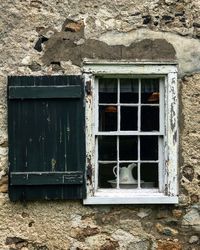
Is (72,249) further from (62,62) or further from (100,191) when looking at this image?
(62,62)

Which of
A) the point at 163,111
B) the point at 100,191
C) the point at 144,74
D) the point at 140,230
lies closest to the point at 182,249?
the point at 140,230

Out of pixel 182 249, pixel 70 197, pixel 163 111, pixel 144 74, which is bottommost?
pixel 182 249

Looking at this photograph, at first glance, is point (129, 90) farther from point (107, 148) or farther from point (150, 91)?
point (107, 148)

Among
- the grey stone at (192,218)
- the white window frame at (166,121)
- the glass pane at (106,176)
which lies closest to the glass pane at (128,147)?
the glass pane at (106,176)

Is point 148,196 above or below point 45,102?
below

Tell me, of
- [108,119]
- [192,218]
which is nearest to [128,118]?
[108,119]

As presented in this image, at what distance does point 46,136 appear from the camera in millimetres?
5953

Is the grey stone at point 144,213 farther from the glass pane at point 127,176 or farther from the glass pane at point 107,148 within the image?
the glass pane at point 107,148

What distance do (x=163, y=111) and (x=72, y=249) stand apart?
1.91 m

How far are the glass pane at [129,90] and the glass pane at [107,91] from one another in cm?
8

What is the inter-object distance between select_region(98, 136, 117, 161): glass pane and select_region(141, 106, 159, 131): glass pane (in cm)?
39

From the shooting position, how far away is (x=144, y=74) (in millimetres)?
6094

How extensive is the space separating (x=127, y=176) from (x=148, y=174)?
0.83ft

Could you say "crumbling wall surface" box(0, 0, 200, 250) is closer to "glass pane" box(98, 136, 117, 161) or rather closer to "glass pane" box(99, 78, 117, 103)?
"glass pane" box(99, 78, 117, 103)
